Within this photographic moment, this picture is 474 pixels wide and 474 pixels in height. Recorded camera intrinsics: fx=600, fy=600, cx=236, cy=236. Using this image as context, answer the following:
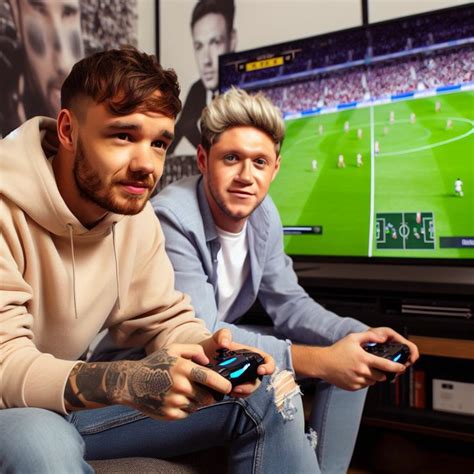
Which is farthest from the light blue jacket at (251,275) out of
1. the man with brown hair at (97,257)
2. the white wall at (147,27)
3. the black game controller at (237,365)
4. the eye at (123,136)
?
the white wall at (147,27)

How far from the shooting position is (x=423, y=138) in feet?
6.89

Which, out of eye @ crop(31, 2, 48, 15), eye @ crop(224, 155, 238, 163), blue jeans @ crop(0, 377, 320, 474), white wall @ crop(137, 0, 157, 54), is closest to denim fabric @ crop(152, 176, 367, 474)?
eye @ crop(224, 155, 238, 163)

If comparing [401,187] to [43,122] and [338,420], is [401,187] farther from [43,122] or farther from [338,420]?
[43,122]

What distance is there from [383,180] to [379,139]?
153 mm

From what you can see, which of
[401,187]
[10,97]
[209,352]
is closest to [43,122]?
[209,352]

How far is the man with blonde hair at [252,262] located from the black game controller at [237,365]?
0.36 meters

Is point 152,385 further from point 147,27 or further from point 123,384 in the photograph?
point 147,27

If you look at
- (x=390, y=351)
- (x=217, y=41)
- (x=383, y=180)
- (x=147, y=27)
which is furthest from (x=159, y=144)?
(x=147, y=27)

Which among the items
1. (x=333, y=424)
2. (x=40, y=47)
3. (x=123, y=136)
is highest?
(x=40, y=47)

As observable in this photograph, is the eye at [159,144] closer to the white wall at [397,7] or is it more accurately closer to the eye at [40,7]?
the white wall at [397,7]

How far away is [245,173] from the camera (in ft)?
5.47

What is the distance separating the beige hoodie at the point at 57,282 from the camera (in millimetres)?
1003

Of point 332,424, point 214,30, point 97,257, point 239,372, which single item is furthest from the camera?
point 214,30

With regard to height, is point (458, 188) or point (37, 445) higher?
point (458, 188)
